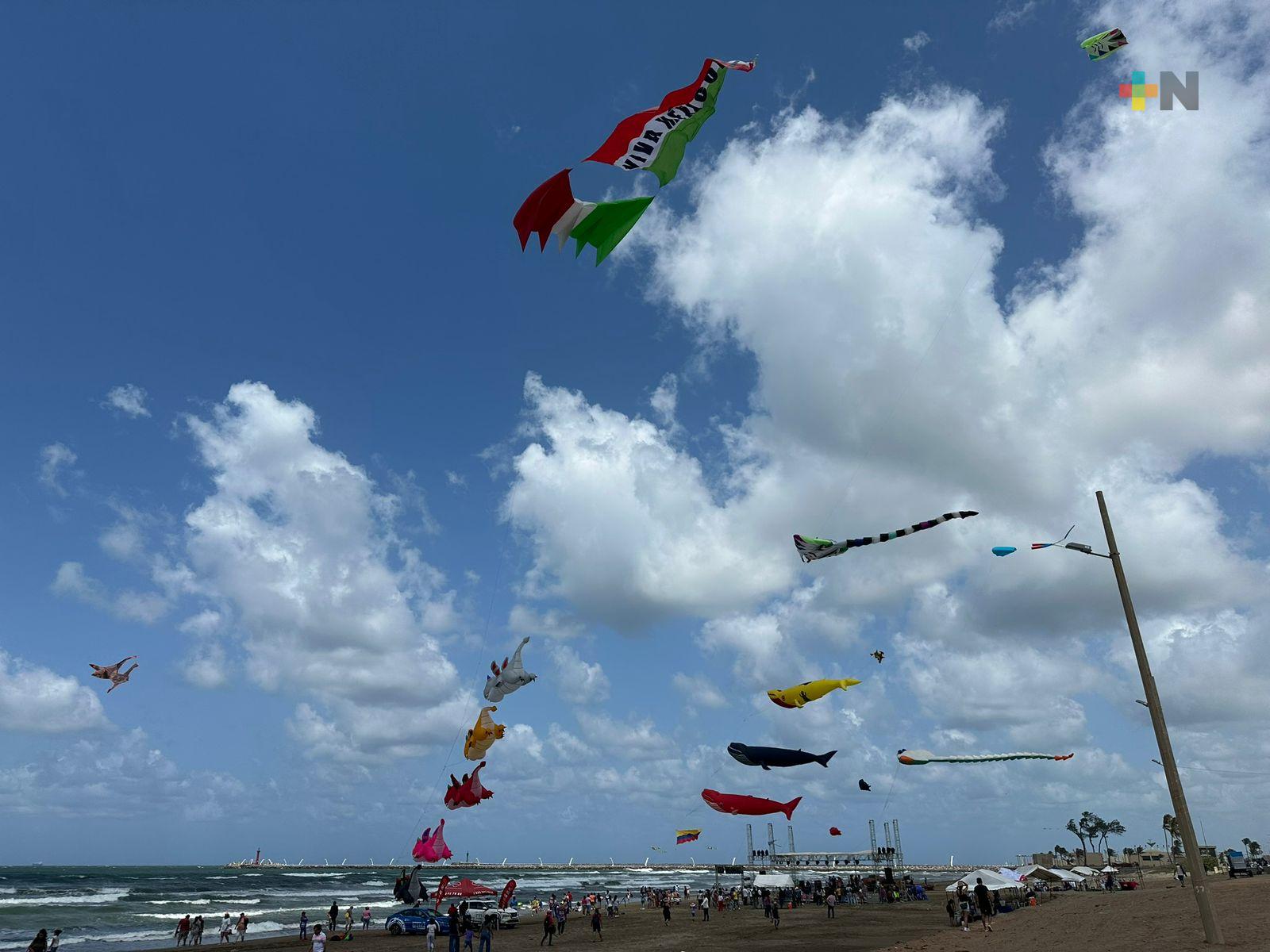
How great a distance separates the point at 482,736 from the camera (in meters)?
31.0

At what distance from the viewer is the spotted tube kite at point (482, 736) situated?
30969 millimetres

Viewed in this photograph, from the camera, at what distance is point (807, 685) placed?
91.2 feet

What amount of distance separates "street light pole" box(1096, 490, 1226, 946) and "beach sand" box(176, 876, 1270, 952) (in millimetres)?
2458

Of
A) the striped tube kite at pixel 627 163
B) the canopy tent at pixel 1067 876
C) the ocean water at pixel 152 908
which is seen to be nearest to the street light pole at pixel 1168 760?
the striped tube kite at pixel 627 163

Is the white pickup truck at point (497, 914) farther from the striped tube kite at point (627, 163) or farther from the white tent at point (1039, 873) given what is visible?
the striped tube kite at point (627, 163)

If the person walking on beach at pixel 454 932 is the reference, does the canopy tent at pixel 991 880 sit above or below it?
above

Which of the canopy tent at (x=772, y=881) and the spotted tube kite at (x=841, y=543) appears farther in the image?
the canopy tent at (x=772, y=881)

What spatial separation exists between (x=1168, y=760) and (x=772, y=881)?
43.7m

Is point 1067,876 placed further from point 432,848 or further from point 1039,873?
point 432,848

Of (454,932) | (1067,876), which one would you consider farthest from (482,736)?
(1067,876)

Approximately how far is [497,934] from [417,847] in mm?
12957

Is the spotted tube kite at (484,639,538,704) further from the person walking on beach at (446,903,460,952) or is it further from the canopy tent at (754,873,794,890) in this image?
the canopy tent at (754,873,794,890)

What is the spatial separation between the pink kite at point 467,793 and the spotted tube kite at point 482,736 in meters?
0.87

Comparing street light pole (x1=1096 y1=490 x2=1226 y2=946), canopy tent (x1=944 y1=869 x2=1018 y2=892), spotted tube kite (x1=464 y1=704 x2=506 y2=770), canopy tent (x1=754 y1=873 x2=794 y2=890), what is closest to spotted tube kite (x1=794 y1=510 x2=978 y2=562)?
street light pole (x1=1096 y1=490 x2=1226 y2=946)
